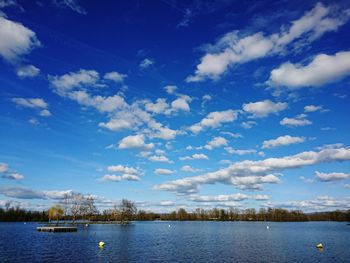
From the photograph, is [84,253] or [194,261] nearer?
[194,261]

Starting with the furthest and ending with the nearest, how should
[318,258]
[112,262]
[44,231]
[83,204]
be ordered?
[83,204], [44,231], [318,258], [112,262]

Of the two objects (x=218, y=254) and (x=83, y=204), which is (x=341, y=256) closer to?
(x=218, y=254)

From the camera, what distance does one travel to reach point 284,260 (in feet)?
170

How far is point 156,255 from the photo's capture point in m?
57.4

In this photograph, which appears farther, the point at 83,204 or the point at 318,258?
the point at 83,204

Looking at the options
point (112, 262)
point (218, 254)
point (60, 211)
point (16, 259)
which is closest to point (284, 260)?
point (218, 254)

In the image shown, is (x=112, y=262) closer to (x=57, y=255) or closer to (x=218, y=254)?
(x=57, y=255)

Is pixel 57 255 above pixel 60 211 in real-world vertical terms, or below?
below

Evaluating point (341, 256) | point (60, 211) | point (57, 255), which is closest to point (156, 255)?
point (57, 255)

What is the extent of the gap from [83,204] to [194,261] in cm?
15650

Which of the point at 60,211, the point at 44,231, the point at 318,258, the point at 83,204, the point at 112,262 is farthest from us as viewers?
the point at 83,204

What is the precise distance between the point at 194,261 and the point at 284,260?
14.8 meters

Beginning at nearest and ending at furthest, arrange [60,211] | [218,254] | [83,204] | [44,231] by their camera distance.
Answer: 1. [218,254]
2. [44,231]
3. [60,211]
4. [83,204]

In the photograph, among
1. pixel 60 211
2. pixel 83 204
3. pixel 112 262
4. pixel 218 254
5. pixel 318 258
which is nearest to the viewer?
pixel 112 262
